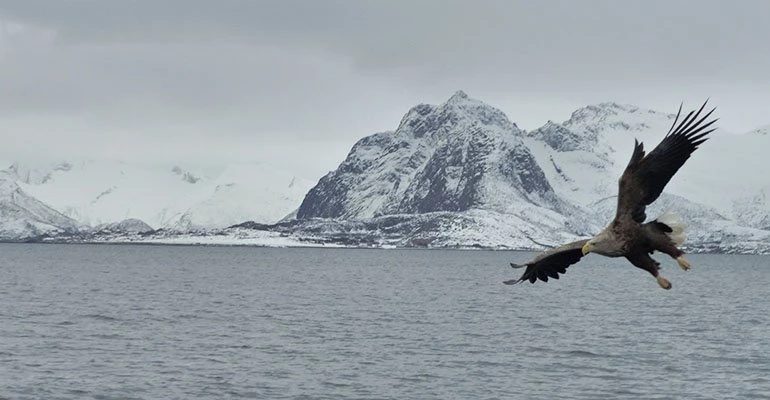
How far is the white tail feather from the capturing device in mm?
20750

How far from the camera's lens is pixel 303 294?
127m

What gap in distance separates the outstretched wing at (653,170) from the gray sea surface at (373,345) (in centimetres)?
3155

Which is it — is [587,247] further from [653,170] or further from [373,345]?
[373,345]

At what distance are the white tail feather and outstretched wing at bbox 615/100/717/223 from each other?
0.40 meters

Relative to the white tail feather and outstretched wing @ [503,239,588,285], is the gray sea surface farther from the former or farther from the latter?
the white tail feather

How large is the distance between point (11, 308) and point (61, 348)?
111 ft

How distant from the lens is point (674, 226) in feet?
68.9

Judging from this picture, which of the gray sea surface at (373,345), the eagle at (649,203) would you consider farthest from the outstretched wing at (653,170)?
the gray sea surface at (373,345)

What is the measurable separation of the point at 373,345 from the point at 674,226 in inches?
2036

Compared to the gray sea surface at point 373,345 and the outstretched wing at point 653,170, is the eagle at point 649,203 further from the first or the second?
the gray sea surface at point 373,345

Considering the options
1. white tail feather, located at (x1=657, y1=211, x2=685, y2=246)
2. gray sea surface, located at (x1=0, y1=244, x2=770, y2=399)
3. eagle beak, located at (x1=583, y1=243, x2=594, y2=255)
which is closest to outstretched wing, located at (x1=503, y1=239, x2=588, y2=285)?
eagle beak, located at (x1=583, y1=243, x2=594, y2=255)

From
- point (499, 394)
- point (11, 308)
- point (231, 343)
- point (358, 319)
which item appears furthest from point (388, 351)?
point (11, 308)

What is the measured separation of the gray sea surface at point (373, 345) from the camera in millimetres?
53812

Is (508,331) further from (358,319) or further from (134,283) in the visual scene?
(134,283)
